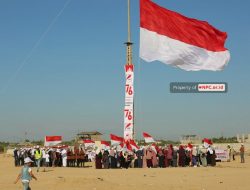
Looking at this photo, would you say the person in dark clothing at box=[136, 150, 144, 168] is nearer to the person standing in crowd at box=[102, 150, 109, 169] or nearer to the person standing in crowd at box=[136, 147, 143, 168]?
the person standing in crowd at box=[136, 147, 143, 168]

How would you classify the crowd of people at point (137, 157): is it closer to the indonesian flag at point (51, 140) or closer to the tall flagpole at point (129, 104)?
the indonesian flag at point (51, 140)

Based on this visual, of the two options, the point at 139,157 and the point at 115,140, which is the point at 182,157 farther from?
the point at 115,140

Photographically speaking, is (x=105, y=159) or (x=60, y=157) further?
(x=60, y=157)

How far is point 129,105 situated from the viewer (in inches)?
987

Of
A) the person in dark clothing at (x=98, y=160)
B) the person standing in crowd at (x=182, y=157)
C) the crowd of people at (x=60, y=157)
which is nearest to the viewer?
the person in dark clothing at (x=98, y=160)

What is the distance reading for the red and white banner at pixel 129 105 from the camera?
24984 millimetres

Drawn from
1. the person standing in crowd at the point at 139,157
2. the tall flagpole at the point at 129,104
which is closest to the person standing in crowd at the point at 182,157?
the person standing in crowd at the point at 139,157

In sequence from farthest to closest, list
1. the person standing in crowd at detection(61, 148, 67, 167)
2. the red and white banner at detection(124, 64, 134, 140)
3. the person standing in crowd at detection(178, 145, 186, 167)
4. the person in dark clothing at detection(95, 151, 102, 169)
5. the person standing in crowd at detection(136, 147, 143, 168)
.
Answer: the person standing in crowd at detection(61, 148, 67, 167), the person standing in crowd at detection(178, 145, 186, 167), the person in dark clothing at detection(95, 151, 102, 169), the person standing in crowd at detection(136, 147, 143, 168), the red and white banner at detection(124, 64, 134, 140)

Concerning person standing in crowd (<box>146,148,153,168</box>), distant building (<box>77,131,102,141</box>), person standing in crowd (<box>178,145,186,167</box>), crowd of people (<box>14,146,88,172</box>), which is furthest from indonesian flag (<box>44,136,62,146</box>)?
distant building (<box>77,131,102,141</box>)

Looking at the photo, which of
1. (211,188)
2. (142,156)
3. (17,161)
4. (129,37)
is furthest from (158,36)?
(17,161)

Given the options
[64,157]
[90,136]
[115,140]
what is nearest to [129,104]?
[115,140]

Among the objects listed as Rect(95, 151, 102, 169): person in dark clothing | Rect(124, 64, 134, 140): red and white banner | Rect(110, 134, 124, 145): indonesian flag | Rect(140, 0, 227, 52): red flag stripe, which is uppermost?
Rect(140, 0, 227, 52): red flag stripe

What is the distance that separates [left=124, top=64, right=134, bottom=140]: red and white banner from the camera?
2498 cm

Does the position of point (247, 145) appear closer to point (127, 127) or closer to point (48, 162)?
point (48, 162)
